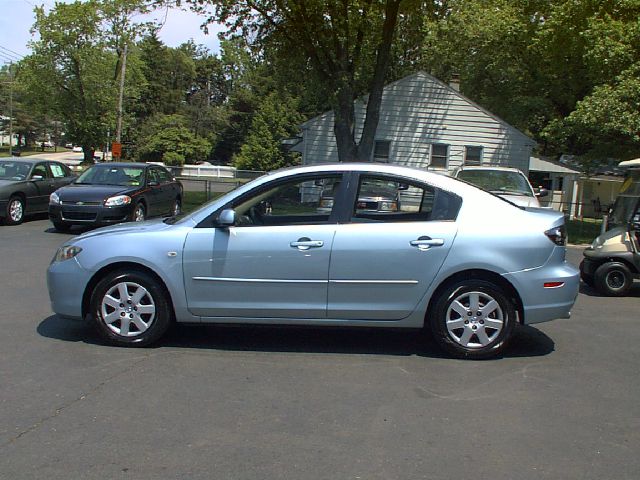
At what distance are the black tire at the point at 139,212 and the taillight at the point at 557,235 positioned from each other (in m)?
10.7

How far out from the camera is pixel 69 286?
19.4 ft

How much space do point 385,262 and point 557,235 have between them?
1.58 meters

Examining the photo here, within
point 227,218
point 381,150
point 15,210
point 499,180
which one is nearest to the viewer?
point 227,218

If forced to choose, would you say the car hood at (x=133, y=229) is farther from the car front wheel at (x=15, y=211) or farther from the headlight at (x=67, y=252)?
the car front wheel at (x=15, y=211)

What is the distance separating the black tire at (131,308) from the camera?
5.83 m

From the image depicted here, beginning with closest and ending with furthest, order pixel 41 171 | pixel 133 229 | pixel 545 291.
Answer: pixel 545 291, pixel 133 229, pixel 41 171

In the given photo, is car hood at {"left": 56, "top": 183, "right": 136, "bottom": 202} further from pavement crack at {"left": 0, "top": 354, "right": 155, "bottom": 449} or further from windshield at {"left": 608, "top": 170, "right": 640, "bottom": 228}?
windshield at {"left": 608, "top": 170, "right": 640, "bottom": 228}

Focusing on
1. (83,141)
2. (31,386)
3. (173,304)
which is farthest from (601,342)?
(83,141)

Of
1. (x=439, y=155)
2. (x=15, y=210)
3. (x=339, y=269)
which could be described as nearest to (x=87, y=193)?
(x=15, y=210)

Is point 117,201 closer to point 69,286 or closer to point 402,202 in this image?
point 69,286

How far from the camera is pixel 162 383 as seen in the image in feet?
16.6

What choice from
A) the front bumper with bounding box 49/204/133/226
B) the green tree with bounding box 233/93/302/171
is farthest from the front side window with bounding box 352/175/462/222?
the green tree with bounding box 233/93/302/171

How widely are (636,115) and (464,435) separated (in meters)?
14.7

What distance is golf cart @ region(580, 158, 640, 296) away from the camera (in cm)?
929
